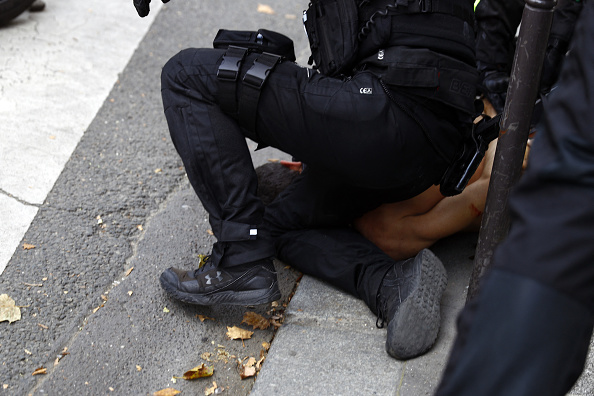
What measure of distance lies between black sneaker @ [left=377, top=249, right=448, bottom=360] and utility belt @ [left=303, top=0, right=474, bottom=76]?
817mm

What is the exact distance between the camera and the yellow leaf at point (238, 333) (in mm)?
2676

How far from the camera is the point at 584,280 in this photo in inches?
41.8

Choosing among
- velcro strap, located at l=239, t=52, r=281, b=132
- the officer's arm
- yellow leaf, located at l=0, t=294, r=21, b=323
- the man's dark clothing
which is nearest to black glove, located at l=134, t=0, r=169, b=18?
the man's dark clothing

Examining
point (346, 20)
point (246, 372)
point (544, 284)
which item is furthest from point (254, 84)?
point (544, 284)

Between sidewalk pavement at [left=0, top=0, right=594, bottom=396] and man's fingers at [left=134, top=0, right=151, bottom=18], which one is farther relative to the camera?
man's fingers at [left=134, top=0, right=151, bottom=18]

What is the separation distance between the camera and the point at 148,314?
9.01 ft

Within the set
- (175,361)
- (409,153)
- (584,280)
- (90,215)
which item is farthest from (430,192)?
(584,280)

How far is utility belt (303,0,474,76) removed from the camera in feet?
7.88

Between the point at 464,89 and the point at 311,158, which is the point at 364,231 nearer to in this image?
the point at 311,158

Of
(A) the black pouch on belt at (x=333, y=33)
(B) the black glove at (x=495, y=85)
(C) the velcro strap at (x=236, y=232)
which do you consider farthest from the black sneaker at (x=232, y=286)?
(B) the black glove at (x=495, y=85)

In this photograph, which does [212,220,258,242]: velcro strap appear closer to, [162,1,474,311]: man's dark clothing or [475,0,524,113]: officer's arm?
[162,1,474,311]: man's dark clothing

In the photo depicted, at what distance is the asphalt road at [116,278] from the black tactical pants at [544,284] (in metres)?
1.55

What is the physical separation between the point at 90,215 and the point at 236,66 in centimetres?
122

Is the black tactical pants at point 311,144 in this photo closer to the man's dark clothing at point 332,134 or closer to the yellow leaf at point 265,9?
the man's dark clothing at point 332,134
